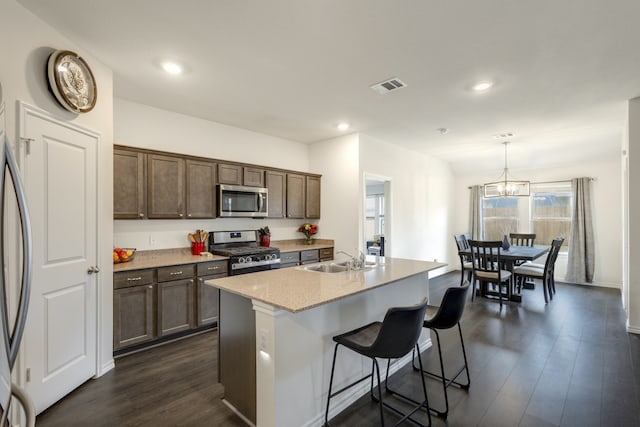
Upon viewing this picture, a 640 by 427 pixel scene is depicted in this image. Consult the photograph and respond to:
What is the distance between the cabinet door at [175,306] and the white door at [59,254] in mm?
644

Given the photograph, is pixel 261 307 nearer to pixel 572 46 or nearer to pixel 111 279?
pixel 111 279

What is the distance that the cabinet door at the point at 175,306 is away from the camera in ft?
Answer: 10.4

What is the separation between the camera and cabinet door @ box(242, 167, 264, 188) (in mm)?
4395

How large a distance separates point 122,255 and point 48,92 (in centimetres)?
167

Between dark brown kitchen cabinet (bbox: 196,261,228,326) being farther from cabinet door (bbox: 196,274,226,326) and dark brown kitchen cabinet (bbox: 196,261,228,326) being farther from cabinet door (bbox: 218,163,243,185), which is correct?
cabinet door (bbox: 218,163,243,185)

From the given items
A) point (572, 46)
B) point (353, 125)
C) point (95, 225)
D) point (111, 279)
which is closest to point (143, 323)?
point (111, 279)

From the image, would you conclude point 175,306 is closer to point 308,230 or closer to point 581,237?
point 308,230

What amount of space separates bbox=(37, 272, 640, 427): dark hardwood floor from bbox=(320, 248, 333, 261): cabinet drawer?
2.09 metres

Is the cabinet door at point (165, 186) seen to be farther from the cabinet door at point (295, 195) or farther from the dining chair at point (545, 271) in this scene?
the dining chair at point (545, 271)

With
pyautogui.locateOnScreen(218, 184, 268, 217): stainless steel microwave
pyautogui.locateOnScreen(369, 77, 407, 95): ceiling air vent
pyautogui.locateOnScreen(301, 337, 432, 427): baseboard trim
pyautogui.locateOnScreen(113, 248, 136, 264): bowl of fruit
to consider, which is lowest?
pyautogui.locateOnScreen(301, 337, 432, 427): baseboard trim

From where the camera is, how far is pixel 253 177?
4.48 metres

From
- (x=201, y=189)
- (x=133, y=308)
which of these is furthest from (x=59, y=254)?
(x=201, y=189)

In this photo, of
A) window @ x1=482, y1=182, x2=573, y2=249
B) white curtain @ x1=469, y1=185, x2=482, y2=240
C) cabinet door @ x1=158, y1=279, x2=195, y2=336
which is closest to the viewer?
cabinet door @ x1=158, y1=279, x2=195, y2=336

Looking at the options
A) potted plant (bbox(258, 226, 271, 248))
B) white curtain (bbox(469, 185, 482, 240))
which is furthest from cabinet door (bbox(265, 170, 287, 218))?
white curtain (bbox(469, 185, 482, 240))
